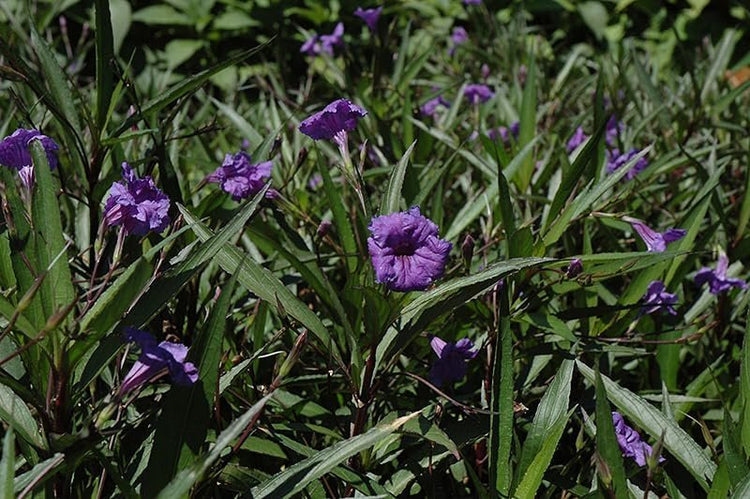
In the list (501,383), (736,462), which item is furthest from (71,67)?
(736,462)

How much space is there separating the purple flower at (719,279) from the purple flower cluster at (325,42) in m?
1.34

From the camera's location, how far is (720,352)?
1550 mm

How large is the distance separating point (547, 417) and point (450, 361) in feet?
0.49

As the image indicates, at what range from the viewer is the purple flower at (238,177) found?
1235mm

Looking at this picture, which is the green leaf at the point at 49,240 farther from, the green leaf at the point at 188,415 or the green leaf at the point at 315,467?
the green leaf at the point at 315,467

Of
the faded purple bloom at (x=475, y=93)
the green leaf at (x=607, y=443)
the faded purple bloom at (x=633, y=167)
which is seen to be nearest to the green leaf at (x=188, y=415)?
the green leaf at (x=607, y=443)

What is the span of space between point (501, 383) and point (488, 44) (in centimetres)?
238

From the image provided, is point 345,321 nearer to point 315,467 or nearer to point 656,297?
point 315,467

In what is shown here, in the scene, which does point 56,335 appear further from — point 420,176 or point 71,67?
point 71,67

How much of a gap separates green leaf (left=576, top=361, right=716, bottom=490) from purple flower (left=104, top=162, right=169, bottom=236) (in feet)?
2.03

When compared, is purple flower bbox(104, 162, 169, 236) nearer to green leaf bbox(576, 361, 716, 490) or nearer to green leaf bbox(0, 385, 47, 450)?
green leaf bbox(0, 385, 47, 450)

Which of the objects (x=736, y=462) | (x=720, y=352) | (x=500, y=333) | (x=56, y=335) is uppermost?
(x=56, y=335)

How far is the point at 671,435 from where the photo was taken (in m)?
1.05

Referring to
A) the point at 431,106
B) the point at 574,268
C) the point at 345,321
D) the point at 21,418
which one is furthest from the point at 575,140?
the point at 21,418
